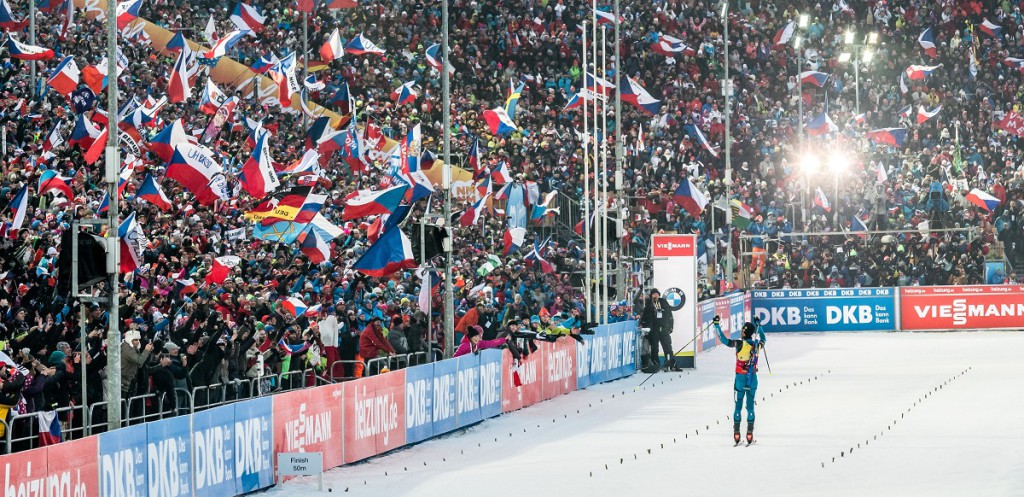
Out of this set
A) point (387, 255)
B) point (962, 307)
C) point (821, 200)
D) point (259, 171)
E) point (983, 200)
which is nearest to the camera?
point (387, 255)

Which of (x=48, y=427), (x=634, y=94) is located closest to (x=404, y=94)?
(x=634, y=94)

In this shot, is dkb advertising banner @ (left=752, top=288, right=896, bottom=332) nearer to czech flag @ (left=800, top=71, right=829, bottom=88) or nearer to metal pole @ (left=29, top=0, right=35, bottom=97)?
czech flag @ (left=800, top=71, right=829, bottom=88)

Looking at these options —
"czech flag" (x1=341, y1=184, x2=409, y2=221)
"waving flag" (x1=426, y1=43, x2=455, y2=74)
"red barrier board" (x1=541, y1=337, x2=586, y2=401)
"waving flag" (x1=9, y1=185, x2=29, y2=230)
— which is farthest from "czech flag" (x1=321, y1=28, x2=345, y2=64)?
"waving flag" (x1=9, y1=185, x2=29, y2=230)

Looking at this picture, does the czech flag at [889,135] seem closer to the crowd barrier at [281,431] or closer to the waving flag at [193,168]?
the crowd barrier at [281,431]

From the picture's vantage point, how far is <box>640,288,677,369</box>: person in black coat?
1447 inches

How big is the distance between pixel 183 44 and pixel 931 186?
2354 centimetres

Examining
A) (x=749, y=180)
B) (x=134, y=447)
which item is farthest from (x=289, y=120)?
(x=134, y=447)

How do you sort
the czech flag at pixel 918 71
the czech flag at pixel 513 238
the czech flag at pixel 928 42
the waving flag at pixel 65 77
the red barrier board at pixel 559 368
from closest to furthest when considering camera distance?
1. the red barrier board at pixel 559 368
2. the waving flag at pixel 65 77
3. the czech flag at pixel 513 238
4. the czech flag at pixel 918 71
5. the czech flag at pixel 928 42

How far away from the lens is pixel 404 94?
143 feet

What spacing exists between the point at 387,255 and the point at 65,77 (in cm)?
957

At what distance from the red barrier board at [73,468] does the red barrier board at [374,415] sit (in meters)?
6.37

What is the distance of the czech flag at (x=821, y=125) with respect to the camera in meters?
53.1

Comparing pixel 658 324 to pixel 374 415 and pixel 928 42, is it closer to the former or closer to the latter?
pixel 374 415

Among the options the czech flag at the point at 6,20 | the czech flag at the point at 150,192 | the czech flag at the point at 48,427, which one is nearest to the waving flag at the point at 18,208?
the czech flag at the point at 150,192
